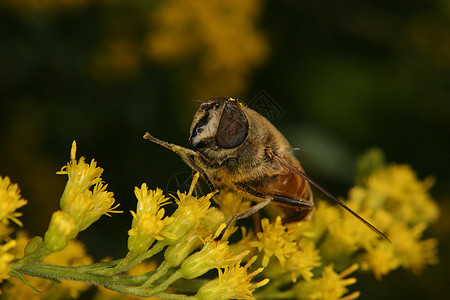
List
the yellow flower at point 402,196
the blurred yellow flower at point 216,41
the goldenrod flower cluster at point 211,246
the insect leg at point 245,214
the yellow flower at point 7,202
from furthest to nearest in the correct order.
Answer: the blurred yellow flower at point 216,41
the yellow flower at point 402,196
the insect leg at point 245,214
the goldenrod flower cluster at point 211,246
the yellow flower at point 7,202

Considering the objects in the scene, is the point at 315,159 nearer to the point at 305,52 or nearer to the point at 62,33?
the point at 305,52

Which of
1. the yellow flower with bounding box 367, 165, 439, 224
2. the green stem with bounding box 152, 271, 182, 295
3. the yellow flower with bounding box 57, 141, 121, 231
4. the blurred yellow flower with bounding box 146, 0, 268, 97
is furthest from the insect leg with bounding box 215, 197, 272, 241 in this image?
the blurred yellow flower with bounding box 146, 0, 268, 97

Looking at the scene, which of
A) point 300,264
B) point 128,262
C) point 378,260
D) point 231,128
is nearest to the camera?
point 128,262

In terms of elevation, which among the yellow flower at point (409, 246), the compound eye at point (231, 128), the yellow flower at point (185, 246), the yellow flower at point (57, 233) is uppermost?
the yellow flower at point (409, 246)

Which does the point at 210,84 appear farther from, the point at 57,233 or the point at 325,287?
the point at 57,233

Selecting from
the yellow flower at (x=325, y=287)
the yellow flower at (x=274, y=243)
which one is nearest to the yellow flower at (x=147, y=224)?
the yellow flower at (x=274, y=243)

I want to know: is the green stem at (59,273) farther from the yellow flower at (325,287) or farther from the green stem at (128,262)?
the yellow flower at (325,287)

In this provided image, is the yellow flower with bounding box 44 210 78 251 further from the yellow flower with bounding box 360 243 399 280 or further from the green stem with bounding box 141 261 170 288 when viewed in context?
the yellow flower with bounding box 360 243 399 280

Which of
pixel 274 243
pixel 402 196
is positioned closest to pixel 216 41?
pixel 402 196
